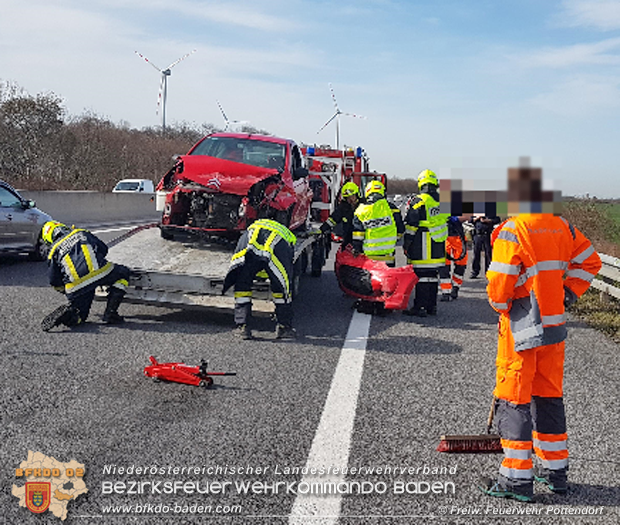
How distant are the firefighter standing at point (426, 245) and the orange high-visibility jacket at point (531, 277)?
5.26 meters

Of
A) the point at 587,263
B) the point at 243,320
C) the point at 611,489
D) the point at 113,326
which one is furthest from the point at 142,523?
the point at 113,326

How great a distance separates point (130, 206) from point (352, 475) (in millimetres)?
25258

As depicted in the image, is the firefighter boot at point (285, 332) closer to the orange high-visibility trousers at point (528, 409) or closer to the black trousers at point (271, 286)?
the black trousers at point (271, 286)

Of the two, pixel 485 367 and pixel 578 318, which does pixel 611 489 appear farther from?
pixel 578 318

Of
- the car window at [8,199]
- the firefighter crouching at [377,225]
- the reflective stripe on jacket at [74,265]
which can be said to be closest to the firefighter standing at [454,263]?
the firefighter crouching at [377,225]

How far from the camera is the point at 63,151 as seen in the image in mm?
31531

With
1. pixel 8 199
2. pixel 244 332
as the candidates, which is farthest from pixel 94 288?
pixel 8 199

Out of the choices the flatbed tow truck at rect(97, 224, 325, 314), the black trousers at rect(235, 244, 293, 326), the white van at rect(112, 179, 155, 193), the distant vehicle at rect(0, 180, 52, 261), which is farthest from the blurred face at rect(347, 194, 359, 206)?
the white van at rect(112, 179, 155, 193)

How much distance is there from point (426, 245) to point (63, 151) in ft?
87.6

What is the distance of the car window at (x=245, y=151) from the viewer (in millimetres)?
10219

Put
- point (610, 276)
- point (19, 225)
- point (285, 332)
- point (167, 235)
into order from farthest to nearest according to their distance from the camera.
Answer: point (19, 225)
point (610, 276)
point (167, 235)
point (285, 332)

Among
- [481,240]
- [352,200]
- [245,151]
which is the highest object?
[245,151]

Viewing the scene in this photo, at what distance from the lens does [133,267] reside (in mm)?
8039

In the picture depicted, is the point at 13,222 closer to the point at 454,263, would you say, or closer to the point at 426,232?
the point at 426,232
